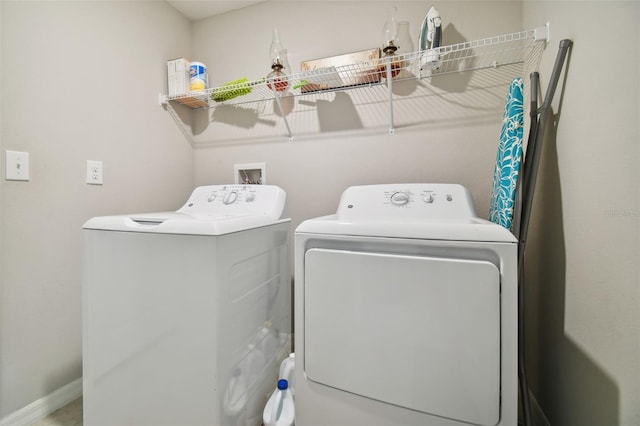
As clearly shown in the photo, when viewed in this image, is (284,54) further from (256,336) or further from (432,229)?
(256,336)

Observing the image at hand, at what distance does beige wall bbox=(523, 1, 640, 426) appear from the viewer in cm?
65

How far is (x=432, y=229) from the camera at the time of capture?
0.77m

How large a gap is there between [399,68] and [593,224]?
3.43 ft

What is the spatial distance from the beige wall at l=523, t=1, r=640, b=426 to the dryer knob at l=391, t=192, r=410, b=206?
0.55m

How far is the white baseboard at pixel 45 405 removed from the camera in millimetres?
1090

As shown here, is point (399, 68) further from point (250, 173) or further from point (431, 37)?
point (250, 173)

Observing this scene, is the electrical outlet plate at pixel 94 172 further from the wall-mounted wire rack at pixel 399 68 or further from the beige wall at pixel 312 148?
the wall-mounted wire rack at pixel 399 68

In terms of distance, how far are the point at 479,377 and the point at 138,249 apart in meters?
1.18

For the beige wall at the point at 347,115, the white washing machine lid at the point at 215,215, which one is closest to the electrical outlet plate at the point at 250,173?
the beige wall at the point at 347,115

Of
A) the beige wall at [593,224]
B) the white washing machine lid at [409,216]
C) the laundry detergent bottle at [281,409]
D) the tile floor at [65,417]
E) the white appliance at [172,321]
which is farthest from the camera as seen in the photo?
the tile floor at [65,417]

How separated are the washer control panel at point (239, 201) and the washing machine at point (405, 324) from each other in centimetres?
57

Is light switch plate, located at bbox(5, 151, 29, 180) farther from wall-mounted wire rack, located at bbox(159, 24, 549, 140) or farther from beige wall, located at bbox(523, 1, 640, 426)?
beige wall, located at bbox(523, 1, 640, 426)

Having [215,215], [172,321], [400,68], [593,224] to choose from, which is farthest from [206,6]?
[593,224]

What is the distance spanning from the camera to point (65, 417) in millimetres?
1187
